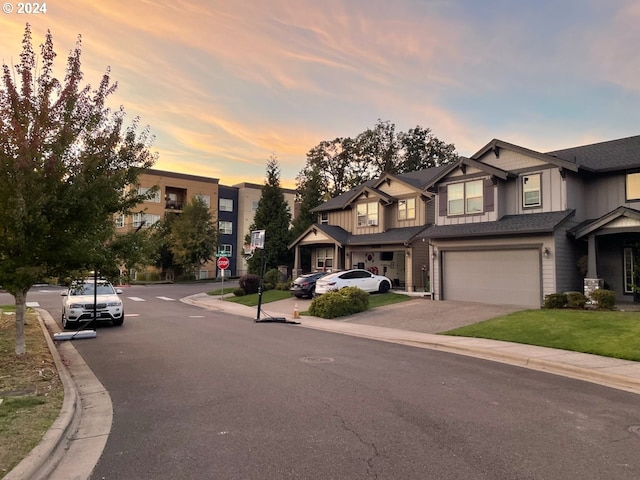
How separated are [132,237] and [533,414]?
8272mm

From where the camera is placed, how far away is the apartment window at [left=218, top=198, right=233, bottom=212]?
65188mm

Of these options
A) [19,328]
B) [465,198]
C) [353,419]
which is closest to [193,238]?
[465,198]

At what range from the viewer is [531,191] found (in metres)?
21.6

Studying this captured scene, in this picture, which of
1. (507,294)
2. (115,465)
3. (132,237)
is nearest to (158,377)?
(132,237)

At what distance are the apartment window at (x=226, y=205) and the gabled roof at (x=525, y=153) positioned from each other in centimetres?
4670

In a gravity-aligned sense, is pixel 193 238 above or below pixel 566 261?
above

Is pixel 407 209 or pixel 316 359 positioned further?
pixel 407 209

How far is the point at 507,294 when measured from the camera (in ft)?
68.7

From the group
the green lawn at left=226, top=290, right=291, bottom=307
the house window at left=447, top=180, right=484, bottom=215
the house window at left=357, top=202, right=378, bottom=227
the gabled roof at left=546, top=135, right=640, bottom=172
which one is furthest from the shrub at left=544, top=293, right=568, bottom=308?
the green lawn at left=226, top=290, right=291, bottom=307

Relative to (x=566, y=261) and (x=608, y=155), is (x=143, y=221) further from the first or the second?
(x=608, y=155)

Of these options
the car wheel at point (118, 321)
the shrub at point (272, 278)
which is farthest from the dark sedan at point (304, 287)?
the car wheel at point (118, 321)

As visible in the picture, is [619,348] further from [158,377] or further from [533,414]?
[158,377]

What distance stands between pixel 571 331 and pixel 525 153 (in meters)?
11.0

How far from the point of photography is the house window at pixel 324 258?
34.3 meters
